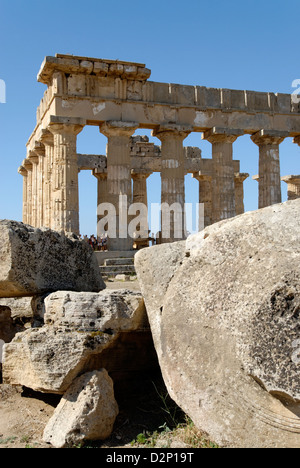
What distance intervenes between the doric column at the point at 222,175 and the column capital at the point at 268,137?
0.94m

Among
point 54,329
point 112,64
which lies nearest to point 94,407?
point 54,329

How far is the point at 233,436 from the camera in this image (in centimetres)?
325

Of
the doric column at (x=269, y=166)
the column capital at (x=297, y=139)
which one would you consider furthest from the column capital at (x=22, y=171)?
the column capital at (x=297, y=139)

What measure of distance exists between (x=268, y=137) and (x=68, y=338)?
15.6 metres

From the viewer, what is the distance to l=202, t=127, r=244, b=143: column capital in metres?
17.4

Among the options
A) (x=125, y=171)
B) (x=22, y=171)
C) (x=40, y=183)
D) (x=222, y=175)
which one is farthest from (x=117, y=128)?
(x=22, y=171)

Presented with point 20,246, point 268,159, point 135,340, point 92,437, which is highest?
point 268,159

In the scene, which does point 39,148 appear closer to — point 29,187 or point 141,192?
point 29,187

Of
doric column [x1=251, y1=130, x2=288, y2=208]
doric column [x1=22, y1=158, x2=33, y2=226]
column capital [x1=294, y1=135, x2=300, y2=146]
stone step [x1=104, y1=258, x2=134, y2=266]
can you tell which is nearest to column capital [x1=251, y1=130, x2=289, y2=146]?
doric column [x1=251, y1=130, x2=288, y2=208]

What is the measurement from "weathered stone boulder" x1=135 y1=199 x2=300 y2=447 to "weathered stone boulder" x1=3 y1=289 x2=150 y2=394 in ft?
1.50

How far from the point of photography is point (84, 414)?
12.5 feet

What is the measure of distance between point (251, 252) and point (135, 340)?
1.89 metres

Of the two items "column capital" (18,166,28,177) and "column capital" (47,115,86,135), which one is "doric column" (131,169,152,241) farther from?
"column capital" (47,115,86,135)

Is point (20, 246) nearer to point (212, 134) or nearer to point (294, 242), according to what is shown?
point (294, 242)
